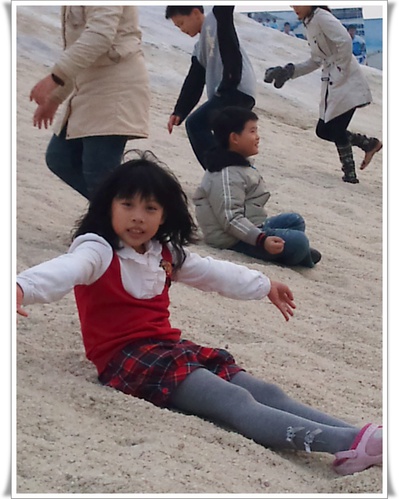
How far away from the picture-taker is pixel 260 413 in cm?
217

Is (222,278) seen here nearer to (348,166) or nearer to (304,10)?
(304,10)

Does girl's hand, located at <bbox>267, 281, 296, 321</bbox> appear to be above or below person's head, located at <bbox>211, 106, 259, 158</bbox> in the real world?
below

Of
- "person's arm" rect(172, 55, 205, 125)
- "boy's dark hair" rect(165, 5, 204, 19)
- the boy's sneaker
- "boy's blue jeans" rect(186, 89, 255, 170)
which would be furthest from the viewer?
the boy's sneaker

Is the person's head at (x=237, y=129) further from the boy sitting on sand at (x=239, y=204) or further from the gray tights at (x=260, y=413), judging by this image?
the gray tights at (x=260, y=413)

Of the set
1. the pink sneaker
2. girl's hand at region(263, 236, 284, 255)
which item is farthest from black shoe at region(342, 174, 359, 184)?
the pink sneaker

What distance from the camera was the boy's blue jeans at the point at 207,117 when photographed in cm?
436

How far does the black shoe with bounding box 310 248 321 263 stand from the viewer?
4.06 metres

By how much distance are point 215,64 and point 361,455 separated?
2761mm

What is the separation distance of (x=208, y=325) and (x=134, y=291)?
0.65 m

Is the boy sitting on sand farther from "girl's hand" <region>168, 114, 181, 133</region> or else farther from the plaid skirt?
the plaid skirt

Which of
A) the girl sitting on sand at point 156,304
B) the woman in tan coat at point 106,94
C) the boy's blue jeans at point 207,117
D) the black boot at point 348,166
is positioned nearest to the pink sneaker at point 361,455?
the girl sitting on sand at point 156,304

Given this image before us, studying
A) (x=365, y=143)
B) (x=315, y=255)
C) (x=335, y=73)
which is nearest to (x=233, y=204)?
(x=315, y=255)

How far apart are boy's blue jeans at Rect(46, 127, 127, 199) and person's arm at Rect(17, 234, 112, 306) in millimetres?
906

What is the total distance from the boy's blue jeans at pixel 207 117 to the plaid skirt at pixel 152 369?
6.80ft
